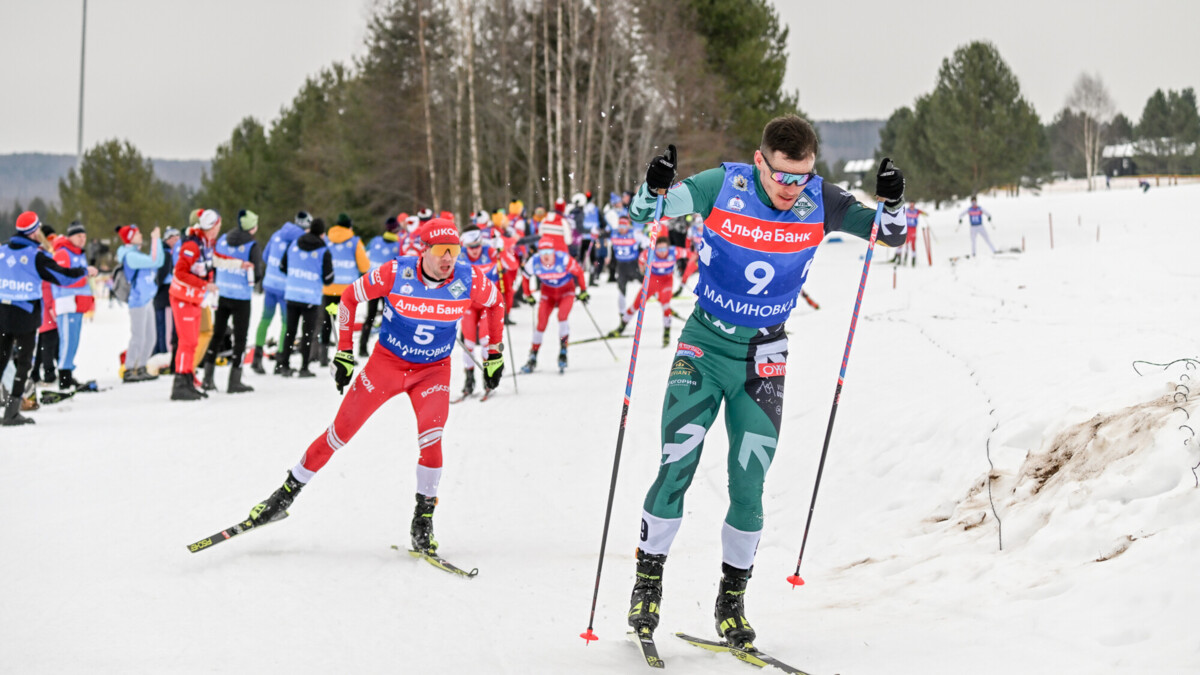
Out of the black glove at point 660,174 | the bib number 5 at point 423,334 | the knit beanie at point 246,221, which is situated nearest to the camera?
the black glove at point 660,174

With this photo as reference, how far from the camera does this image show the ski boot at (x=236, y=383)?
1215 cm

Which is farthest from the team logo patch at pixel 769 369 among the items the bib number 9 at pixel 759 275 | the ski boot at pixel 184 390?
the ski boot at pixel 184 390

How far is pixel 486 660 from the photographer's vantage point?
13.9ft

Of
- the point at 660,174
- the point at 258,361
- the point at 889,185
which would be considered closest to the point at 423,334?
the point at 660,174

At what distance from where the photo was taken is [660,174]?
13.6 feet

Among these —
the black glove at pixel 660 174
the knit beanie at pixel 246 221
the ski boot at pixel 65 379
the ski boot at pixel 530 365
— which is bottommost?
the ski boot at pixel 65 379

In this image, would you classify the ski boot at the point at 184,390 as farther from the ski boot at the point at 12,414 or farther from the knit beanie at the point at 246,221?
the knit beanie at the point at 246,221

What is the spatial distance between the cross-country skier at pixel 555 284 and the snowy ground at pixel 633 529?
2.64 m

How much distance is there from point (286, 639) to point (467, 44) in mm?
28399

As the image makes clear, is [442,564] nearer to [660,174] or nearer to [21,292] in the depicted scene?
[660,174]

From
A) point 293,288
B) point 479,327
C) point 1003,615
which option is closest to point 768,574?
point 1003,615

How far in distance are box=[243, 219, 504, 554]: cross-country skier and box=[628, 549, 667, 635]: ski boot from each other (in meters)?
2.06

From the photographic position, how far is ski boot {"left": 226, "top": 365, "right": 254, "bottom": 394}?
12148 mm

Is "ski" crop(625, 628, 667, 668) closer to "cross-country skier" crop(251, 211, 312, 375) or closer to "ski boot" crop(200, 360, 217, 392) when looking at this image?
"ski boot" crop(200, 360, 217, 392)
